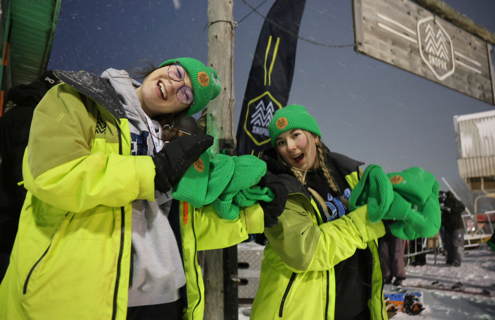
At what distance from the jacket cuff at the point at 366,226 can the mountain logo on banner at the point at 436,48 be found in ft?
A: 9.47

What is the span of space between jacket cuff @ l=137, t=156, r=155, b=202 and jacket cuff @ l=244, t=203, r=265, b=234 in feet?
1.73

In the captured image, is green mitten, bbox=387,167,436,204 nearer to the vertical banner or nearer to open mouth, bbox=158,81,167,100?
open mouth, bbox=158,81,167,100

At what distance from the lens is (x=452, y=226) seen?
23.7 feet

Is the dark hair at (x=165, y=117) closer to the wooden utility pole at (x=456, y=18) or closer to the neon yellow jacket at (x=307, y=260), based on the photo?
the neon yellow jacket at (x=307, y=260)

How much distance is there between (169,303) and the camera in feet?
4.09

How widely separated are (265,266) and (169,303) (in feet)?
2.38

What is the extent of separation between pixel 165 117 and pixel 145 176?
0.53 m

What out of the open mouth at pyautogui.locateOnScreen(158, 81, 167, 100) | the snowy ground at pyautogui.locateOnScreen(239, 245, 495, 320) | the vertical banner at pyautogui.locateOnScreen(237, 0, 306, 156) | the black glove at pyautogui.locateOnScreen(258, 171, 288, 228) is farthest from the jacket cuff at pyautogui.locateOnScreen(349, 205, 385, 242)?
the snowy ground at pyautogui.locateOnScreen(239, 245, 495, 320)

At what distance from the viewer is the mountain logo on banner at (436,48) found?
3738 mm

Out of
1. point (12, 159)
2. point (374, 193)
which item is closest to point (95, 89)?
point (12, 159)

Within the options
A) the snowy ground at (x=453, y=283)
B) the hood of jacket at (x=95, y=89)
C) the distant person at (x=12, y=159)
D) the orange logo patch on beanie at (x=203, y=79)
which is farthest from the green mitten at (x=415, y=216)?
the snowy ground at (x=453, y=283)

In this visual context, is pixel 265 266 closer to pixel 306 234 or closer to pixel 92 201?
pixel 306 234

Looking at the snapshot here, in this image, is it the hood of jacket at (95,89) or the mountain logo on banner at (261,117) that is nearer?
the hood of jacket at (95,89)

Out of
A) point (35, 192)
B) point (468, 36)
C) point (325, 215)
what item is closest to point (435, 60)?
point (468, 36)
